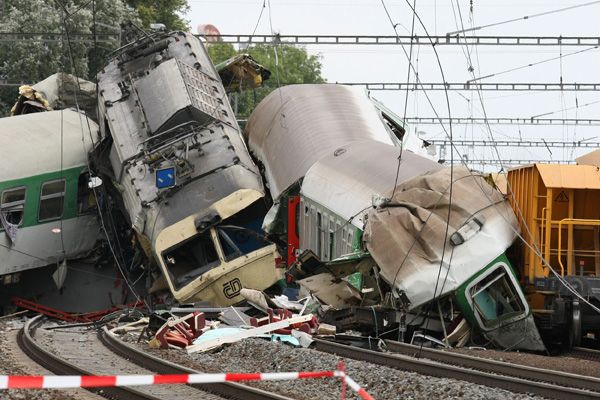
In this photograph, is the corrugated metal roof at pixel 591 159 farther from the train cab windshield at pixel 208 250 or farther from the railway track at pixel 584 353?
the train cab windshield at pixel 208 250

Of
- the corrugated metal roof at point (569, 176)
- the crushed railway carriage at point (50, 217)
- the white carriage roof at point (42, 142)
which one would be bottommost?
the crushed railway carriage at point (50, 217)

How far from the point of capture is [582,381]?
1142 centimetres

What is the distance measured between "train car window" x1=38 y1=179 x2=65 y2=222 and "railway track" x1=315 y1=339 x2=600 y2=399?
525 inches

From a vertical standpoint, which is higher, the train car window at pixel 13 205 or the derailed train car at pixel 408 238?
the derailed train car at pixel 408 238

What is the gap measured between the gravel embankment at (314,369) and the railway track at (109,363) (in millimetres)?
436

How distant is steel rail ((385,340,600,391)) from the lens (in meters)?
11.5

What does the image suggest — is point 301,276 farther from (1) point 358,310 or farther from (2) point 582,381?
(2) point 582,381

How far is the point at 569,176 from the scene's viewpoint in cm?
1700

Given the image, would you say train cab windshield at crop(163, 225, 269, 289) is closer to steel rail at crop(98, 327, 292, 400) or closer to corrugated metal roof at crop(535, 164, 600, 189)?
steel rail at crop(98, 327, 292, 400)

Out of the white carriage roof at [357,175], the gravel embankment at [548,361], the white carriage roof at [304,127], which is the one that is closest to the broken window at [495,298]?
the gravel embankment at [548,361]

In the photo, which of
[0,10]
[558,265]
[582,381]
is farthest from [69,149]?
[0,10]

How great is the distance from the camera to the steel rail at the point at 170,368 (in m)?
10.4

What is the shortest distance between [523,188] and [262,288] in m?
6.37

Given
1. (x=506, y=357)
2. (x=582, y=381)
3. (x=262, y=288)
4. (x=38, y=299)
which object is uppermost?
(x=582, y=381)
